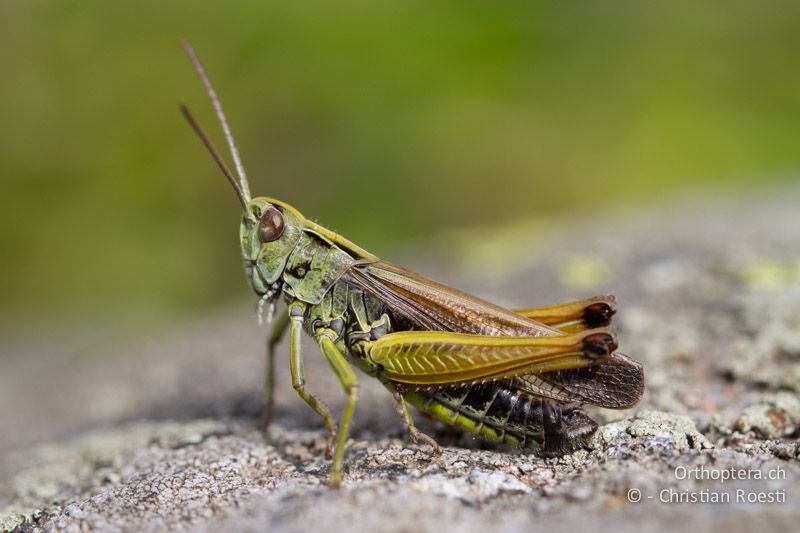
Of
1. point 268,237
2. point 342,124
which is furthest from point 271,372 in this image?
point 342,124

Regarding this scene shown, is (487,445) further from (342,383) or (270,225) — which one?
(270,225)

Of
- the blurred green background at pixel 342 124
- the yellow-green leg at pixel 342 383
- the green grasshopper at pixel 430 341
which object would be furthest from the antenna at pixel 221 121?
the blurred green background at pixel 342 124

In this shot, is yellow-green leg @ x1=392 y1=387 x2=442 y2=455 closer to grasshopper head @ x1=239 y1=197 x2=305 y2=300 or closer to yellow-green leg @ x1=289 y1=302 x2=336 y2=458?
yellow-green leg @ x1=289 y1=302 x2=336 y2=458

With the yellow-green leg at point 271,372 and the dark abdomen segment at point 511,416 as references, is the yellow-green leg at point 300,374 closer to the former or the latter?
the yellow-green leg at point 271,372

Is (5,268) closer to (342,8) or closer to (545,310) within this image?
(342,8)

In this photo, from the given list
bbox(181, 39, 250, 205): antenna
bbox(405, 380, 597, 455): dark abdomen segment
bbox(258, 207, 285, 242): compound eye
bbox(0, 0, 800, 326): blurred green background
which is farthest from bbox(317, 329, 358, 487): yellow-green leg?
bbox(0, 0, 800, 326): blurred green background

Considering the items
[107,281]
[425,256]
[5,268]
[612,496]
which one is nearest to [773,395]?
[612,496]
